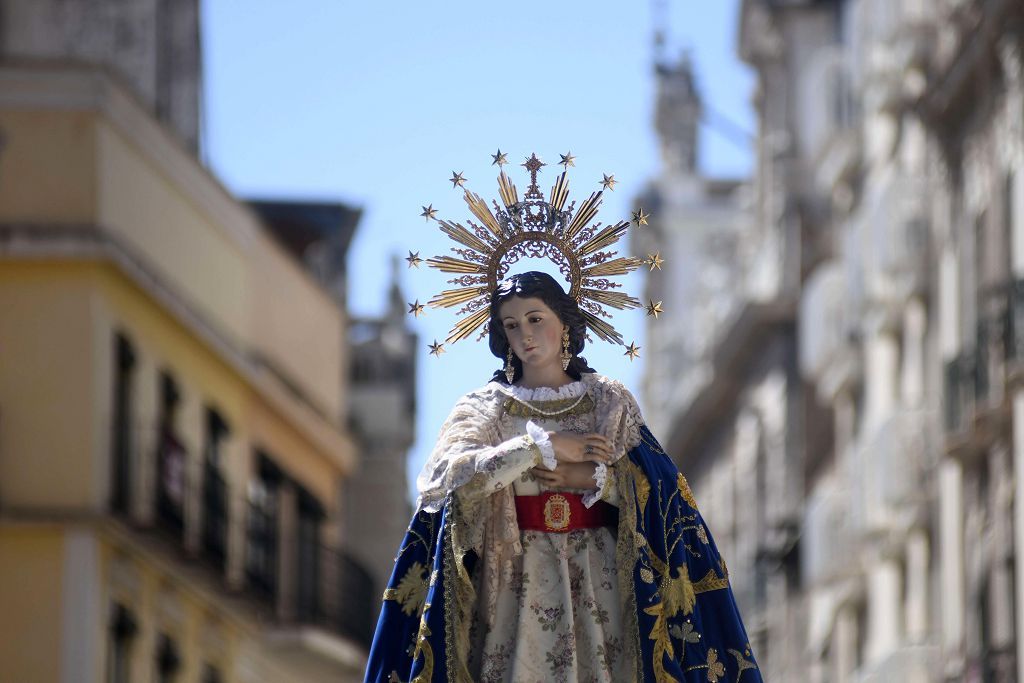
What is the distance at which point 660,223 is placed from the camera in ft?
201

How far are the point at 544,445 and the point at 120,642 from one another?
18796 mm

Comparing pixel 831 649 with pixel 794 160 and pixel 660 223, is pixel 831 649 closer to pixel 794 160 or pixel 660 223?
pixel 794 160

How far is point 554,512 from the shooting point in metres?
13.6

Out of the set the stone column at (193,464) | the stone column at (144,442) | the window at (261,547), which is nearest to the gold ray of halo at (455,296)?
the stone column at (144,442)

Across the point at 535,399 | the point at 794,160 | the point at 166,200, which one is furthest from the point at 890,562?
the point at 535,399

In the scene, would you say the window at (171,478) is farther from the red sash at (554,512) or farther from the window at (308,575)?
the red sash at (554,512)

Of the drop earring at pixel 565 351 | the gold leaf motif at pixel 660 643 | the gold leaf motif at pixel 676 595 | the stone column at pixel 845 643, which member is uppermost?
the drop earring at pixel 565 351

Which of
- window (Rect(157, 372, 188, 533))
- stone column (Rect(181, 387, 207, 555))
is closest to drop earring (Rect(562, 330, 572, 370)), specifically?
window (Rect(157, 372, 188, 533))

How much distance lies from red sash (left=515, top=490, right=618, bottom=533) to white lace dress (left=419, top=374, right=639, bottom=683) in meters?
0.03

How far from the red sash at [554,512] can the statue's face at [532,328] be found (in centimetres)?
58

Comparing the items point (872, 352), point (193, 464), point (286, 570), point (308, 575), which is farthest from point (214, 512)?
point (872, 352)

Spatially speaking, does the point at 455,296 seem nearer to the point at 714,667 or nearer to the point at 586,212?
the point at 586,212

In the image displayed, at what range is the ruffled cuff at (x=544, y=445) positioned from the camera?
13367 mm

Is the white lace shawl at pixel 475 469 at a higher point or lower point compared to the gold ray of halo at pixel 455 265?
lower
